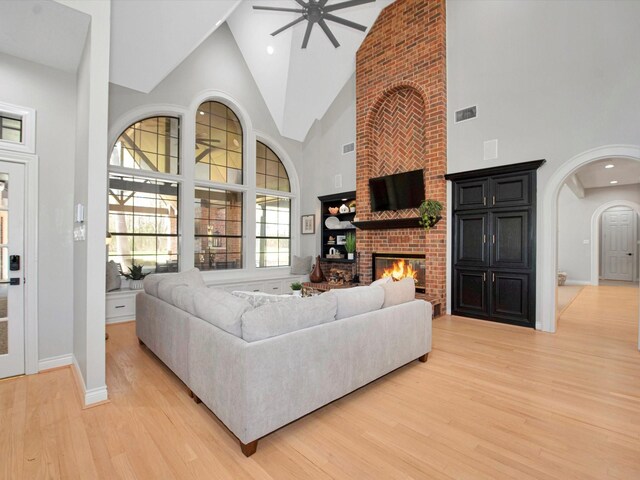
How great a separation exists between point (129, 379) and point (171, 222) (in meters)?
3.55

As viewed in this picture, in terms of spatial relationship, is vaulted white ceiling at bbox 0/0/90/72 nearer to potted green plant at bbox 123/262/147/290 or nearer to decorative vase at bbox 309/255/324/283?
potted green plant at bbox 123/262/147/290

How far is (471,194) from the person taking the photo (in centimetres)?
509

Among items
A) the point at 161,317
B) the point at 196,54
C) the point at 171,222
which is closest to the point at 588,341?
the point at 161,317

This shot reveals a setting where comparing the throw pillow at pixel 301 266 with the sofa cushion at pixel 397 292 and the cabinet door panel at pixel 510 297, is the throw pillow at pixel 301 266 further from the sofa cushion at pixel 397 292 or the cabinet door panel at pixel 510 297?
the sofa cushion at pixel 397 292

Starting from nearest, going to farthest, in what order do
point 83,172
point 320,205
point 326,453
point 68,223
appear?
point 326,453 < point 83,172 < point 68,223 < point 320,205

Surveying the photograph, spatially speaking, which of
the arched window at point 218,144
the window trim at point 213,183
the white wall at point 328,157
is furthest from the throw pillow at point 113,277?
the white wall at point 328,157

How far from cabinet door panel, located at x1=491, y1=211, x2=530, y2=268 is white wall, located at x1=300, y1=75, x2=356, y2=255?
9.59 ft

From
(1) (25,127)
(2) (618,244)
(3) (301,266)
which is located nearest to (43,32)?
(1) (25,127)

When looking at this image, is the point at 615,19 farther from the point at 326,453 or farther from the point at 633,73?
the point at 326,453

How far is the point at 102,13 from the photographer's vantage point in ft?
8.21

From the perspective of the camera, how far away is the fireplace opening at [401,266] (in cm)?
579

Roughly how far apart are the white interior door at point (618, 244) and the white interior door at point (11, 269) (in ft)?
43.7

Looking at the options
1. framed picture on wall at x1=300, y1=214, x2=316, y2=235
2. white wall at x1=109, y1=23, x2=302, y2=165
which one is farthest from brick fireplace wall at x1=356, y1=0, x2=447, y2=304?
white wall at x1=109, y1=23, x2=302, y2=165

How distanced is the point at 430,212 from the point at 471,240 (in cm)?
78
